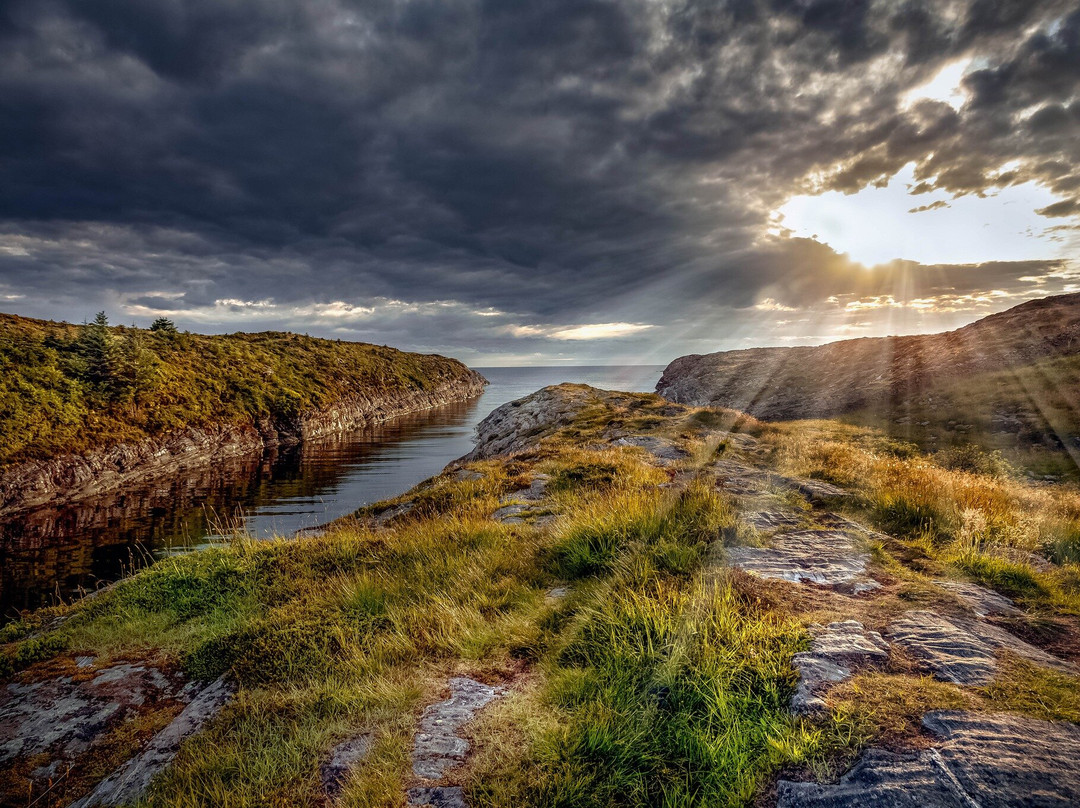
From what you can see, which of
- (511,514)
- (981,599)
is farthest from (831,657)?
(511,514)

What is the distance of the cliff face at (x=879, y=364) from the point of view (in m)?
26.1

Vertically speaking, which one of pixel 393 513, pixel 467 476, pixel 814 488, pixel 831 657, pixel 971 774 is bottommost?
pixel 393 513

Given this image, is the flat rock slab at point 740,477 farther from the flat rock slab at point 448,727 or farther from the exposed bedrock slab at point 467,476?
the flat rock slab at point 448,727

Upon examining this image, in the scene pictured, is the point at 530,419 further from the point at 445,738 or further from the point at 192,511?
the point at 445,738

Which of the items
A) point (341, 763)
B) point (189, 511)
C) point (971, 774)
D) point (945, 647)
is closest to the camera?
A: point (971, 774)

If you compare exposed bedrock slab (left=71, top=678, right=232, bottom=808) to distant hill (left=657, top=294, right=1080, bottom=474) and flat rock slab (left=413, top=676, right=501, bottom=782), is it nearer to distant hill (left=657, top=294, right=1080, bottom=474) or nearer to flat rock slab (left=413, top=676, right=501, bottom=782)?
flat rock slab (left=413, top=676, right=501, bottom=782)

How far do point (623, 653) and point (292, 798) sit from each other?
8.76 ft

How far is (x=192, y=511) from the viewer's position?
26.1 metres

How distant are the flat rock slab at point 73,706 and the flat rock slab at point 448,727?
12.3 feet

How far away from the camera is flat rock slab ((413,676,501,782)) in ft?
10.6

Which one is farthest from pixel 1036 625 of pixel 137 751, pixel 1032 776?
pixel 137 751

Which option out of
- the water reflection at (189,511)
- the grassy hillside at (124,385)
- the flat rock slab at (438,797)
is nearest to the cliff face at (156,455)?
the grassy hillside at (124,385)

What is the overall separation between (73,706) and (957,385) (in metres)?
36.4

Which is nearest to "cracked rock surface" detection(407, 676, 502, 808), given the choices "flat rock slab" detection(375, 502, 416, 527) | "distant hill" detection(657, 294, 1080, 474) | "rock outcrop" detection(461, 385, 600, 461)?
"flat rock slab" detection(375, 502, 416, 527)
